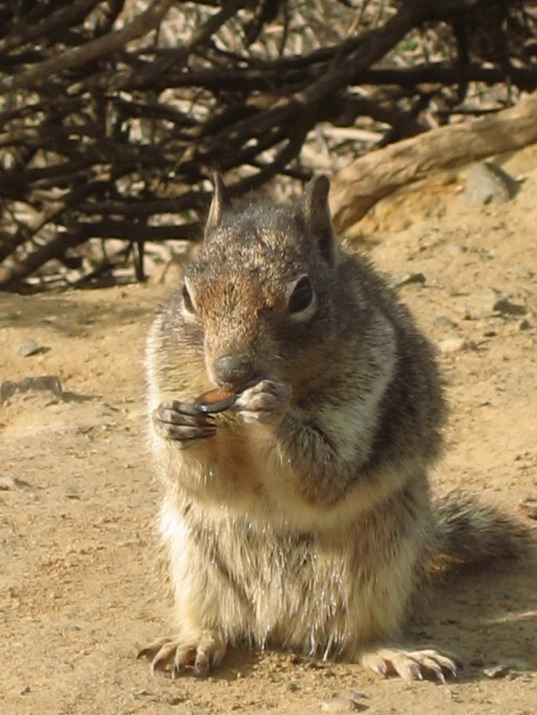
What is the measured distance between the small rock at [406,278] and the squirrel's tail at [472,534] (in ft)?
7.55

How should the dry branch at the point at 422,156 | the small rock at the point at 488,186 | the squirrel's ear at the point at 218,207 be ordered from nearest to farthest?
1. the squirrel's ear at the point at 218,207
2. the small rock at the point at 488,186
3. the dry branch at the point at 422,156

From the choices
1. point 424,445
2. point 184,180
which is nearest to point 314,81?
point 184,180

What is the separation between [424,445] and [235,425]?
0.68m

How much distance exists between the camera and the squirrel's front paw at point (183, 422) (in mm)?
3773

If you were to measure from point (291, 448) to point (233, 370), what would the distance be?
330mm

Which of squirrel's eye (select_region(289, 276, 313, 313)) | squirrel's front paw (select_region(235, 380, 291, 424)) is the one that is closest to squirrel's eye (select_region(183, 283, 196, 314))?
squirrel's eye (select_region(289, 276, 313, 313))

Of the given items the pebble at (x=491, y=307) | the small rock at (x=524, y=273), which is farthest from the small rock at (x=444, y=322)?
the small rock at (x=524, y=273)

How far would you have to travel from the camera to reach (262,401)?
11.9ft

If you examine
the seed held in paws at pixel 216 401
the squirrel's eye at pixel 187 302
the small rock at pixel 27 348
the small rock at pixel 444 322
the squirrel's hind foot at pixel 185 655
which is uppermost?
the squirrel's eye at pixel 187 302

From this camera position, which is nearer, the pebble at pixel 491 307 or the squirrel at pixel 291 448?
the squirrel at pixel 291 448

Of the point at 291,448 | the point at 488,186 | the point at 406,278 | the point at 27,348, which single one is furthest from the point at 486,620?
the point at 488,186

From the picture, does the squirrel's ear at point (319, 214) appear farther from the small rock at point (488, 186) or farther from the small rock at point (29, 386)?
the small rock at point (488, 186)

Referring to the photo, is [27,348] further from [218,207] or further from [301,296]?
[301,296]

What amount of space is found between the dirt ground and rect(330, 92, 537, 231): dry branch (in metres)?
0.16
